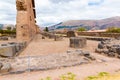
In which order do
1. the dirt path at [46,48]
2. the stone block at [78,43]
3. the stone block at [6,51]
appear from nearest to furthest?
the stone block at [6,51] → the dirt path at [46,48] → the stone block at [78,43]

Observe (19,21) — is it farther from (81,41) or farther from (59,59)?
(59,59)

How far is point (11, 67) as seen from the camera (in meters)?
9.06

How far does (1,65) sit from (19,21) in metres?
10.7

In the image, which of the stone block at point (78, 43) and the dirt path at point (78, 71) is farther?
the stone block at point (78, 43)

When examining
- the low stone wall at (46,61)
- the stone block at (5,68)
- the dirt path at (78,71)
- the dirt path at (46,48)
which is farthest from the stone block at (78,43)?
the stone block at (5,68)

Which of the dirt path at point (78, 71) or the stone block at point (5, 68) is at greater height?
the stone block at point (5, 68)

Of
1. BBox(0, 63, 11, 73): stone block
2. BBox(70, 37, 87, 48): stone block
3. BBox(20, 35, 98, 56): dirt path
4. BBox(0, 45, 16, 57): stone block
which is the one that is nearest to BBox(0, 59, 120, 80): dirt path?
BBox(0, 63, 11, 73): stone block

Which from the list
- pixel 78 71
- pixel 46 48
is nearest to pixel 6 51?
pixel 78 71

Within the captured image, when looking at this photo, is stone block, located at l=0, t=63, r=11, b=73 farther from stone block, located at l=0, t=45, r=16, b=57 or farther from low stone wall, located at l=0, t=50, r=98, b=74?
stone block, located at l=0, t=45, r=16, b=57

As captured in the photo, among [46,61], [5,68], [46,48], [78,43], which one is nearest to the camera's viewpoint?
[5,68]

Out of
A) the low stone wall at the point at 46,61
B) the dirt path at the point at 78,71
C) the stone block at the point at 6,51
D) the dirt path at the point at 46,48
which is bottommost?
the dirt path at the point at 78,71

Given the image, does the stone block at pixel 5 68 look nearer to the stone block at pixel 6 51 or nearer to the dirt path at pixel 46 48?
the stone block at pixel 6 51

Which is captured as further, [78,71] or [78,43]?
[78,43]

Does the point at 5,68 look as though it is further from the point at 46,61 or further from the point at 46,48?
the point at 46,48
